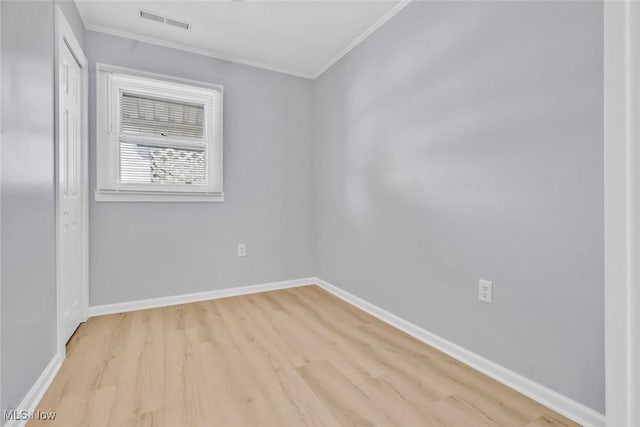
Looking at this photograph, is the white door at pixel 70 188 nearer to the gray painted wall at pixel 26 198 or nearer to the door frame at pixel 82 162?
the door frame at pixel 82 162

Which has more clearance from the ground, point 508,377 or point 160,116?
point 160,116

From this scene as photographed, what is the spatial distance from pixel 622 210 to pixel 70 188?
3009mm

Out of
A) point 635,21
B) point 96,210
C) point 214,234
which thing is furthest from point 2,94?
point 635,21

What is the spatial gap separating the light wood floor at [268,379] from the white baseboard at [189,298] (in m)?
0.13

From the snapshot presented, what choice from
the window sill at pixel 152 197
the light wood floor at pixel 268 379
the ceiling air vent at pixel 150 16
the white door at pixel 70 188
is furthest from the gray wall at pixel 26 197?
the window sill at pixel 152 197

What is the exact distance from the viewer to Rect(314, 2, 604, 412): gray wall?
4.22 ft

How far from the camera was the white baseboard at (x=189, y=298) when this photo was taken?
2.56 m

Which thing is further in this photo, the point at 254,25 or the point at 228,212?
the point at 228,212

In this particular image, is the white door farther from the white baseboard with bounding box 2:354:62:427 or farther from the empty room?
the white baseboard with bounding box 2:354:62:427

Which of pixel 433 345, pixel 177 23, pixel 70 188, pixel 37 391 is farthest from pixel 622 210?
pixel 177 23

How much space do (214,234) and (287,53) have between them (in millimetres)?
1997

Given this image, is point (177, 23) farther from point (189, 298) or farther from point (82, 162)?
point (189, 298)

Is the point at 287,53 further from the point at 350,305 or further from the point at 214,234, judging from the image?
the point at 350,305

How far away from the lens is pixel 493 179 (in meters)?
1.63
